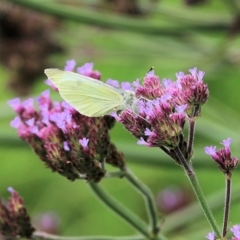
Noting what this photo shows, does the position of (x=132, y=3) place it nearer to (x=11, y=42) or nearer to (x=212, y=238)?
(x=11, y=42)

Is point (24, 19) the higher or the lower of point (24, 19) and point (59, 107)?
the higher

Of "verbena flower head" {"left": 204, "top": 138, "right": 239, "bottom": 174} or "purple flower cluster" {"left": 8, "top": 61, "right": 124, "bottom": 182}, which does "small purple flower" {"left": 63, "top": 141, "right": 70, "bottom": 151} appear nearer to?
"purple flower cluster" {"left": 8, "top": 61, "right": 124, "bottom": 182}

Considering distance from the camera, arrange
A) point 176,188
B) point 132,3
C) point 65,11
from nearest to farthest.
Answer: point 65,11 → point 132,3 → point 176,188

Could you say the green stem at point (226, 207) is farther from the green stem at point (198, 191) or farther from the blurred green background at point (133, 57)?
the blurred green background at point (133, 57)

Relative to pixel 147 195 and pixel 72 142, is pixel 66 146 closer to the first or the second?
pixel 72 142

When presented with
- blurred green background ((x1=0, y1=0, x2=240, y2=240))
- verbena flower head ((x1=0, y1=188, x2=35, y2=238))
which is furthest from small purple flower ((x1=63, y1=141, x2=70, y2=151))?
blurred green background ((x1=0, y1=0, x2=240, y2=240))

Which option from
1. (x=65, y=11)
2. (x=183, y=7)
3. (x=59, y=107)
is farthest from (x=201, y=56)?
(x=59, y=107)
